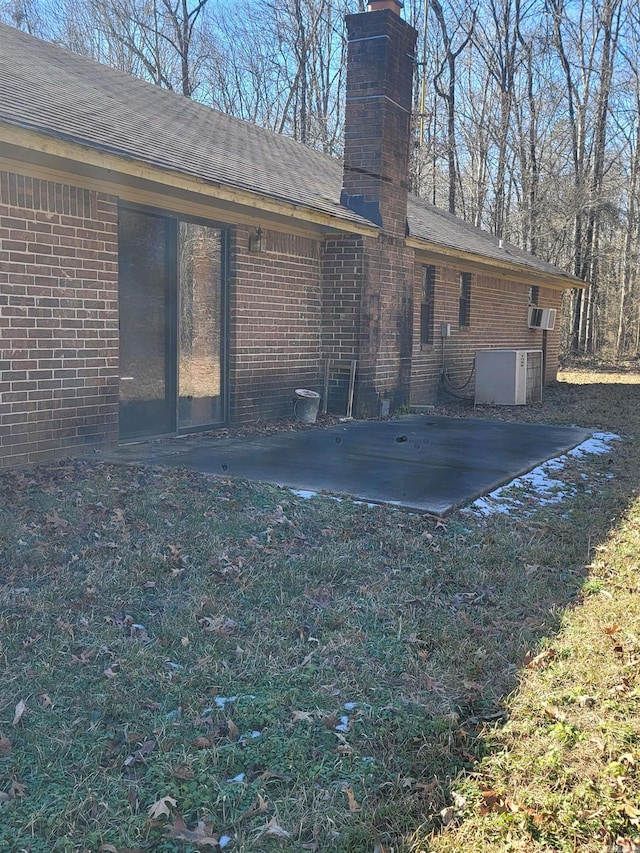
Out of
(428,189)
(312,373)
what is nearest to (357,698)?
(312,373)

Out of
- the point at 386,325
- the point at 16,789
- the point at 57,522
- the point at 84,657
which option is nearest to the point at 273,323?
the point at 386,325

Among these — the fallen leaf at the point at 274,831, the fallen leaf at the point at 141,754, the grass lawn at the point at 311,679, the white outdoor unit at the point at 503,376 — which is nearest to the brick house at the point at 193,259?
the white outdoor unit at the point at 503,376

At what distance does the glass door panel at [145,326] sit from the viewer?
8391 millimetres

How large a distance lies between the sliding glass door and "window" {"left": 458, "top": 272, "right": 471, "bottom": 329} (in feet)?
25.7

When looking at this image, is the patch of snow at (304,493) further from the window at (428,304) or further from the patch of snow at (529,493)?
the window at (428,304)

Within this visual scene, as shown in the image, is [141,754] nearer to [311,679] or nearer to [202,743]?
[202,743]

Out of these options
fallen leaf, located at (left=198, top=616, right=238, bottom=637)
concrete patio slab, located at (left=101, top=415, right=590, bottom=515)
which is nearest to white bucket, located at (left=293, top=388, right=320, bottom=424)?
concrete patio slab, located at (left=101, top=415, right=590, bottom=515)

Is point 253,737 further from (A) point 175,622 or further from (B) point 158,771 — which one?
(A) point 175,622

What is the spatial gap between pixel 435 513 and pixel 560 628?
5.98ft

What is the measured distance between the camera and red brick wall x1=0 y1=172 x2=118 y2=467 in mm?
6977

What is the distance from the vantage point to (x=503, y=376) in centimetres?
1416

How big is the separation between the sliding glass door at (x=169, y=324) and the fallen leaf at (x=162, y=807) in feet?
20.5

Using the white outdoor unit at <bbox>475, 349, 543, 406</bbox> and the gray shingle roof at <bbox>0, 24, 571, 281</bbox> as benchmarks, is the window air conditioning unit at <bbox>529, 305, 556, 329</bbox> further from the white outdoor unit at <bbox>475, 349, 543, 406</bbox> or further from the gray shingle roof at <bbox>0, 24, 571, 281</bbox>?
the white outdoor unit at <bbox>475, 349, 543, 406</bbox>

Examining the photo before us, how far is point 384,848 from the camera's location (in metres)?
2.42
